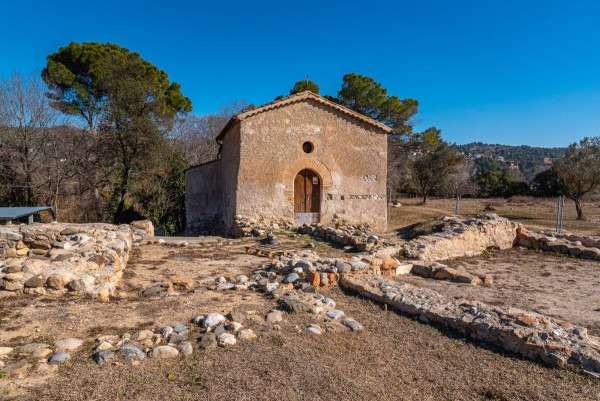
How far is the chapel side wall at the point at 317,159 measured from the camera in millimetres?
12125

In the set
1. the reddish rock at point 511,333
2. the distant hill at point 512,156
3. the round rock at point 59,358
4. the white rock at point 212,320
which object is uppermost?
the distant hill at point 512,156

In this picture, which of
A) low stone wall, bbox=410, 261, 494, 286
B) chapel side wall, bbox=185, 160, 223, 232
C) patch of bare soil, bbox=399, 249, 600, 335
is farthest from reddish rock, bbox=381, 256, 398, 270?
chapel side wall, bbox=185, 160, 223, 232

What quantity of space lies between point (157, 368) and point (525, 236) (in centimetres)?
1078

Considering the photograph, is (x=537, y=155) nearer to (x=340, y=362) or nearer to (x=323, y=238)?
(x=323, y=238)

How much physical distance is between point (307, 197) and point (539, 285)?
7.91 meters

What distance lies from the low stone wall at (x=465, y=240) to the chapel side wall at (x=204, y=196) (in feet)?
29.4

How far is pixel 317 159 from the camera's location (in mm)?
12820

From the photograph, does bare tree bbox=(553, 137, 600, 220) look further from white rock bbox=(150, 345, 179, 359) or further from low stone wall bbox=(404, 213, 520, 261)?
white rock bbox=(150, 345, 179, 359)

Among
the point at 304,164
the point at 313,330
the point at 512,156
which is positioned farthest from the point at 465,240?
the point at 512,156

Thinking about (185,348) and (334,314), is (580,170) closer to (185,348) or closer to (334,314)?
(334,314)

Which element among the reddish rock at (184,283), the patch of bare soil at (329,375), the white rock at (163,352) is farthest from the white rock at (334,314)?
the reddish rock at (184,283)

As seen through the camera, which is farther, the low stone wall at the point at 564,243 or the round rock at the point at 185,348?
the low stone wall at the point at 564,243

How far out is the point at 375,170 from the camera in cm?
1351

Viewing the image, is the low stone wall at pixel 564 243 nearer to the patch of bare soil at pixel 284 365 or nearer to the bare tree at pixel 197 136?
the patch of bare soil at pixel 284 365
